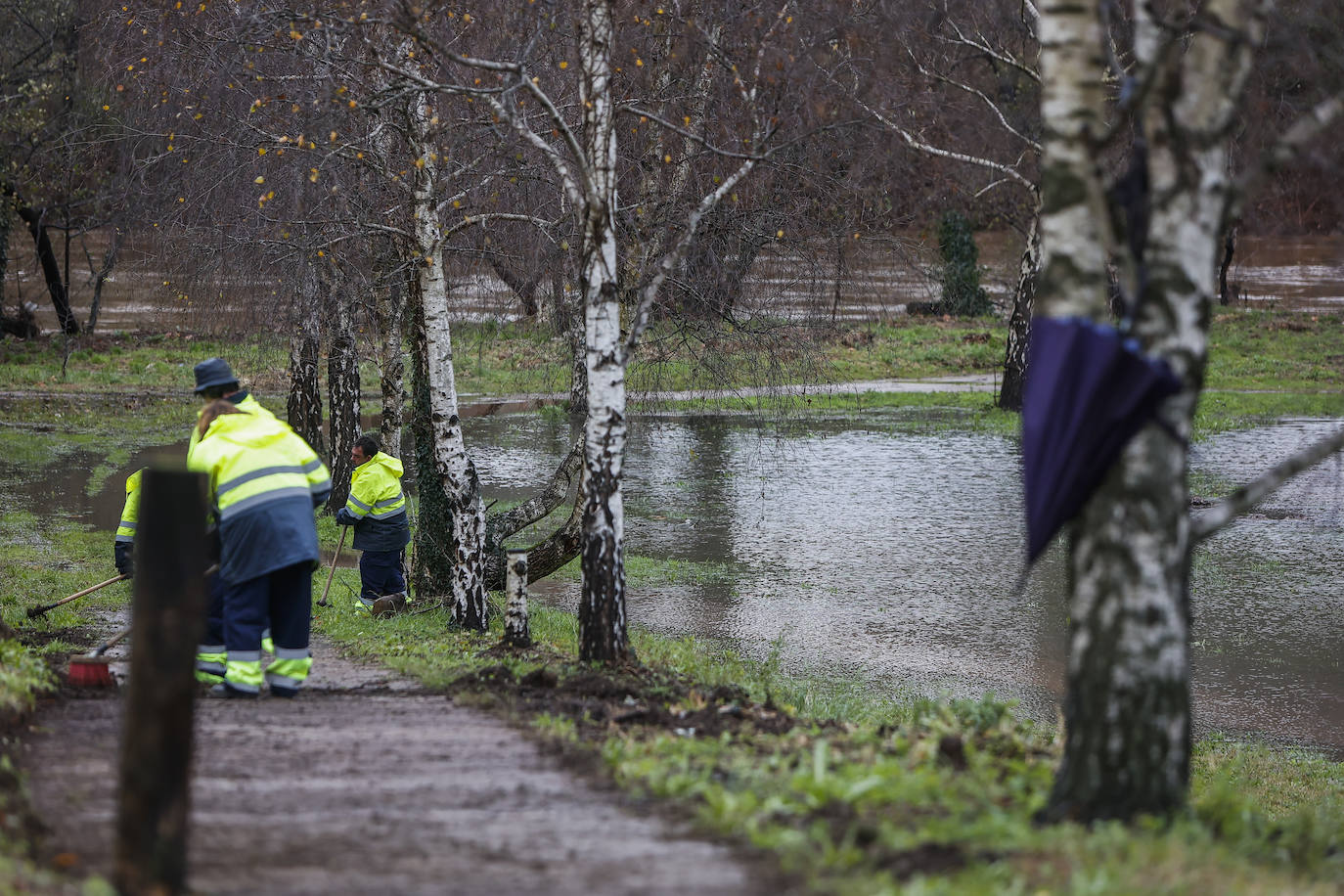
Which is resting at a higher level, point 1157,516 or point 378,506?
point 1157,516

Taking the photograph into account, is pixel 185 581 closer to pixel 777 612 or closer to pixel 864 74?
pixel 864 74

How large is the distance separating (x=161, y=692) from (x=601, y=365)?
207 inches

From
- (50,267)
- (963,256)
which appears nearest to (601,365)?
(50,267)

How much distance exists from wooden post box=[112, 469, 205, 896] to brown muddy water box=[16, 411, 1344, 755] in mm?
4971

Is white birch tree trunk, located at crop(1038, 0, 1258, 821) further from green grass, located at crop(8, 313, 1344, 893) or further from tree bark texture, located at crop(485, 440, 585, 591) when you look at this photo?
tree bark texture, located at crop(485, 440, 585, 591)

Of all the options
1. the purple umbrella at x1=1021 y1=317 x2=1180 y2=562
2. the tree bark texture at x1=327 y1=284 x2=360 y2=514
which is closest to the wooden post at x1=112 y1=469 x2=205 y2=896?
the purple umbrella at x1=1021 y1=317 x2=1180 y2=562

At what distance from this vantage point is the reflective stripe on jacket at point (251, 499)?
293 inches

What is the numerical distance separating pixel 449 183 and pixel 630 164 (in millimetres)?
1663

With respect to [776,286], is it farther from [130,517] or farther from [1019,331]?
[1019,331]

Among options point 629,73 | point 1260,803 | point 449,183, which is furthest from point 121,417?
point 1260,803

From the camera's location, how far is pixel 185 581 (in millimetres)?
3834

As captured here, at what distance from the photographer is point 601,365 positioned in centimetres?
881

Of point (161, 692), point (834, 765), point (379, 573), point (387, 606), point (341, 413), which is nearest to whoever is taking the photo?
point (161, 692)

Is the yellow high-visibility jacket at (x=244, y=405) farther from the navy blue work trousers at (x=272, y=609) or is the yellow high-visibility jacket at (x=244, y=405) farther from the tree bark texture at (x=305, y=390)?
the tree bark texture at (x=305, y=390)
